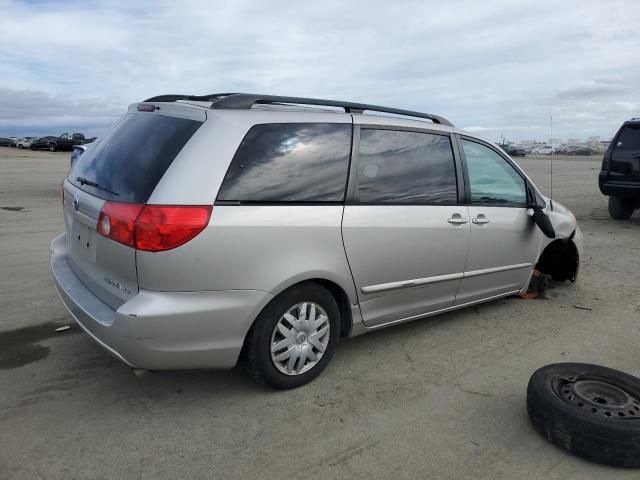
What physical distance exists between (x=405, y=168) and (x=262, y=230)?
1331 millimetres

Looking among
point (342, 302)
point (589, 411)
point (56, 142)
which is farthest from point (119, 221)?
point (56, 142)

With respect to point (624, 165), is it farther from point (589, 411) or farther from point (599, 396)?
point (589, 411)

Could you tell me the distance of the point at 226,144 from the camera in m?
3.04

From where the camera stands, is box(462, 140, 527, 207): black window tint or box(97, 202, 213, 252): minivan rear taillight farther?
box(462, 140, 527, 207): black window tint

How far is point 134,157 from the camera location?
3182 mm

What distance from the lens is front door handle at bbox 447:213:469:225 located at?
4066 millimetres

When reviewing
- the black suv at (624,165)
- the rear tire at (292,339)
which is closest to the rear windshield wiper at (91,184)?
the rear tire at (292,339)

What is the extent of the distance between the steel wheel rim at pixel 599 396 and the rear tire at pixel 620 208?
8.69m

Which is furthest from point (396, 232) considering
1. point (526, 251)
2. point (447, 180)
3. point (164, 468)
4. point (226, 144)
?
point (164, 468)

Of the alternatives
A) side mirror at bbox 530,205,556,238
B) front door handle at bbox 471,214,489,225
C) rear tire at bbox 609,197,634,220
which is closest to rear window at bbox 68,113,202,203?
front door handle at bbox 471,214,489,225

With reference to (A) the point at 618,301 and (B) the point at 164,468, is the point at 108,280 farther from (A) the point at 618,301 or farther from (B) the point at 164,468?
(A) the point at 618,301

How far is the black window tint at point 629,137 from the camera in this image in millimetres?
9758

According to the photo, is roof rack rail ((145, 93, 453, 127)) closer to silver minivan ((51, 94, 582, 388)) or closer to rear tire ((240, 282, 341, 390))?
silver minivan ((51, 94, 582, 388))

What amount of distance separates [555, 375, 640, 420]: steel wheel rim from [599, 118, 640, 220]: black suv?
7.85 metres
